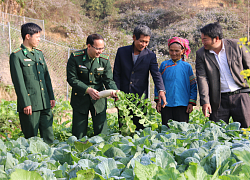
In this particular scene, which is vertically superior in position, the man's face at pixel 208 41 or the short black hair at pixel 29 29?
the short black hair at pixel 29 29

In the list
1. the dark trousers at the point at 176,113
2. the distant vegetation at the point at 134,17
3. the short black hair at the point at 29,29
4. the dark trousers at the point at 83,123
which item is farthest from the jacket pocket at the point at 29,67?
the distant vegetation at the point at 134,17

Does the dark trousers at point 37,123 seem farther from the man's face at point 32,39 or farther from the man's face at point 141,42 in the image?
the man's face at point 141,42

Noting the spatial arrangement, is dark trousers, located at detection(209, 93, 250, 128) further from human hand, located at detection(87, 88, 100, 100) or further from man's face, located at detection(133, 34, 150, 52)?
human hand, located at detection(87, 88, 100, 100)

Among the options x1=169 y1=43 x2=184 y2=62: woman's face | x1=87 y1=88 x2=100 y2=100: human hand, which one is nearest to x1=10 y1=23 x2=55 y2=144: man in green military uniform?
x1=87 y1=88 x2=100 y2=100: human hand

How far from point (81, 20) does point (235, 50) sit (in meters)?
19.7

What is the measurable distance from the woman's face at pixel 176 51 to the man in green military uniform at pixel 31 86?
1.69 metres

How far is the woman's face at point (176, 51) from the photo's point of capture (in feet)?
9.89

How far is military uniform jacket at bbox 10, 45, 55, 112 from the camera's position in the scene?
8.91ft

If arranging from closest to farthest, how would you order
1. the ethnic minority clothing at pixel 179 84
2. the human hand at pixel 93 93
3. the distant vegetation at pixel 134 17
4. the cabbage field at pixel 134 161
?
the cabbage field at pixel 134 161, the human hand at pixel 93 93, the ethnic minority clothing at pixel 179 84, the distant vegetation at pixel 134 17

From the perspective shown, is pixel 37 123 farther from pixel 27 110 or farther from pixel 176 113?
pixel 176 113

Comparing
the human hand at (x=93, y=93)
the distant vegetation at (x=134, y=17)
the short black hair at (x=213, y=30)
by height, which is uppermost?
the distant vegetation at (x=134, y=17)

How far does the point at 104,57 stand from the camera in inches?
117

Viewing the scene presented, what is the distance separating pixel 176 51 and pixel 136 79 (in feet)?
2.08

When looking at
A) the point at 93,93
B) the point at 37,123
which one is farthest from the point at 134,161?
the point at 37,123
